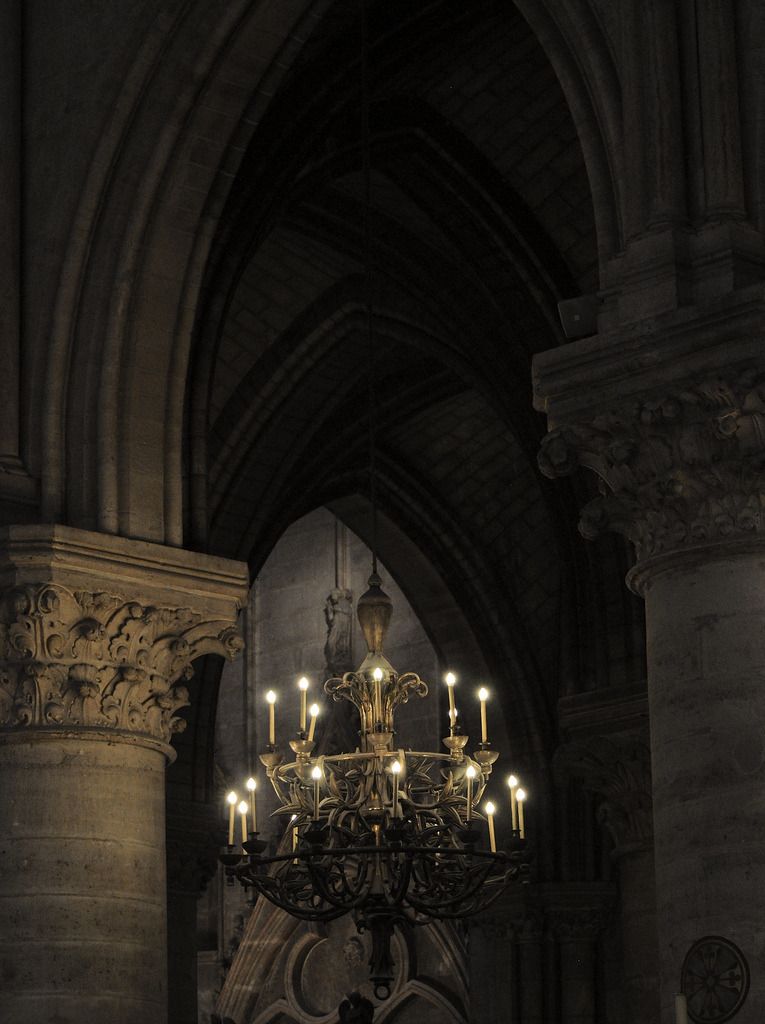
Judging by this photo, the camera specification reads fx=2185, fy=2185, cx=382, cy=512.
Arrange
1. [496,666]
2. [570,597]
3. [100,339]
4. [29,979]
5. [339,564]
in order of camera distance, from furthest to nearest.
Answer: [339,564] < [496,666] < [570,597] < [100,339] < [29,979]

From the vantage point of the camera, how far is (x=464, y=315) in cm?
1681

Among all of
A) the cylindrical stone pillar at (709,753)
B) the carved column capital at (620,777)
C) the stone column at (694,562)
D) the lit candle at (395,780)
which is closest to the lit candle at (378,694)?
the lit candle at (395,780)

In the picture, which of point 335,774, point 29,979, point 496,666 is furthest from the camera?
point 496,666

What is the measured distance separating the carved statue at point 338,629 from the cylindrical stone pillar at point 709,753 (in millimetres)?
15823

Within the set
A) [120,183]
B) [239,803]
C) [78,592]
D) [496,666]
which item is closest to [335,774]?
[239,803]

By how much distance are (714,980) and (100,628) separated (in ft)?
14.0

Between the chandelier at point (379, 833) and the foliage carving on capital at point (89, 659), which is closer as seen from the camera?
the foliage carving on capital at point (89, 659)

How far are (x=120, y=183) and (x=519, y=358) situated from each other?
5.75 meters

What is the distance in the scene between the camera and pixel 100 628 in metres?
10.8

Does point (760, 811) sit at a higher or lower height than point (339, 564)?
lower

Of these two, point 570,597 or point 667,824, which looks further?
point 570,597

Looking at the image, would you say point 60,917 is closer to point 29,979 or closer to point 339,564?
point 29,979

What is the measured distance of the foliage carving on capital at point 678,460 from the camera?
809 cm

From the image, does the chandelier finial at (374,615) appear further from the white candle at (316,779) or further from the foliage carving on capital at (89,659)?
the foliage carving on capital at (89,659)
